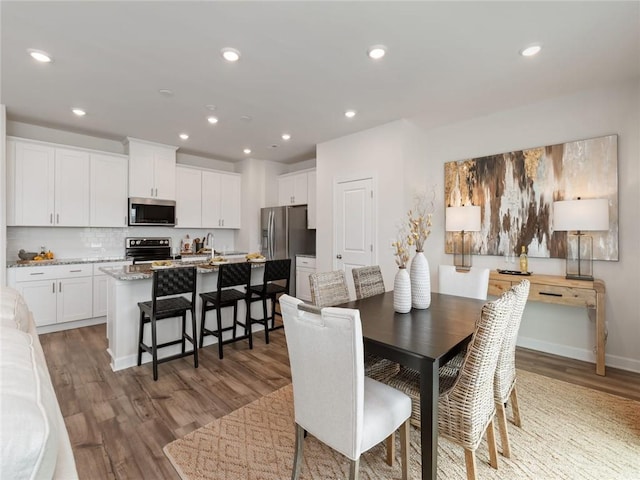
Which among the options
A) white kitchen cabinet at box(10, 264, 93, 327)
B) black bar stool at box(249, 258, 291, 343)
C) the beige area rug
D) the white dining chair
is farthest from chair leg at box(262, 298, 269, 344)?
white kitchen cabinet at box(10, 264, 93, 327)

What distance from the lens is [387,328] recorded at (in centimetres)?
172

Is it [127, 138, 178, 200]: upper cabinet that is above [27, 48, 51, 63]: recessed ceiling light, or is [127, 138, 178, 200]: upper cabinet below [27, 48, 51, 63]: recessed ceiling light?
below

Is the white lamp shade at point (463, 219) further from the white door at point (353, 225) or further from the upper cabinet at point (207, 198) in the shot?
the upper cabinet at point (207, 198)

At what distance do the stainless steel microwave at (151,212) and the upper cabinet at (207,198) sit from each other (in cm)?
22

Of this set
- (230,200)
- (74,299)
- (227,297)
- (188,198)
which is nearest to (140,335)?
(227,297)

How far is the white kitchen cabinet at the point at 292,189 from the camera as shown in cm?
551

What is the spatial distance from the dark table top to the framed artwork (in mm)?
1541

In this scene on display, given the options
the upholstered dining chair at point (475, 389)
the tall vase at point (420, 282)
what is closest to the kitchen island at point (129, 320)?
the tall vase at point (420, 282)

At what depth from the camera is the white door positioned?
412 centimetres

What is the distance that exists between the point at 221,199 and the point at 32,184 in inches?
103

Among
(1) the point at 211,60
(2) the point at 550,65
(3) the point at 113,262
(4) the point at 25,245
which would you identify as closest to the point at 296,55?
(1) the point at 211,60

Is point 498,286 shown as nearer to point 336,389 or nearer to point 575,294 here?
point 575,294

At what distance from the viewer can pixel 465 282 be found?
8.96 feet

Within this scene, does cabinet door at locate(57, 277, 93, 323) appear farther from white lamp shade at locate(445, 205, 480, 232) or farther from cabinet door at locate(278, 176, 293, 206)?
white lamp shade at locate(445, 205, 480, 232)
